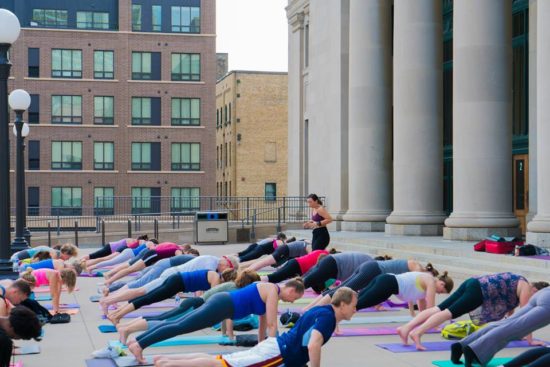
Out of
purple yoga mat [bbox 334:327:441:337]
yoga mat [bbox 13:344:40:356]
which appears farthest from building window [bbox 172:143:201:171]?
yoga mat [bbox 13:344:40:356]

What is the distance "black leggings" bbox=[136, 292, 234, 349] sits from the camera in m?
9.77

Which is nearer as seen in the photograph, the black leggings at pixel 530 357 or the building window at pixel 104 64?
the black leggings at pixel 530 357

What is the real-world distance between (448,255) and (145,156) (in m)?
47.0

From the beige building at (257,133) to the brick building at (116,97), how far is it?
1083 cm

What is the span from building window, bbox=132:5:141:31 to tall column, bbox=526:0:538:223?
4644 cm

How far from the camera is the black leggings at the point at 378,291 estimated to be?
12500 millimetres

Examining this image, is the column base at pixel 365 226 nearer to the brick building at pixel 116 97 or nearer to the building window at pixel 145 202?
the building window at pixel 145 202

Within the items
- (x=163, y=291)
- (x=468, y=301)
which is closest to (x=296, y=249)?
(x=163, y=291)

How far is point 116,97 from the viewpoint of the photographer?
6475cm

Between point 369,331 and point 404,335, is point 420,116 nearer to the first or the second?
point 369,331

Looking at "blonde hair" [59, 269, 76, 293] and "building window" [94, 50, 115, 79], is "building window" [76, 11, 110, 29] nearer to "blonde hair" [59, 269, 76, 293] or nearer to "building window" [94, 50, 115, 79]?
"building window" [94, 50, 115, 79]

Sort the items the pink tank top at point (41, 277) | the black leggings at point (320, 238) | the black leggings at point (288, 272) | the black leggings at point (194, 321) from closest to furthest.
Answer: the black leggings at point (194, 321), the pink tank top at point (41, 277), the black leggings at point (288, 272), the black leggings at point (320, 238)

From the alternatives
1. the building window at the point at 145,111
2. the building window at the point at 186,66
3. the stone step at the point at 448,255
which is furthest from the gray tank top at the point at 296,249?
the building window at the point at 186,66

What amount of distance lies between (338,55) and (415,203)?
8.84m
